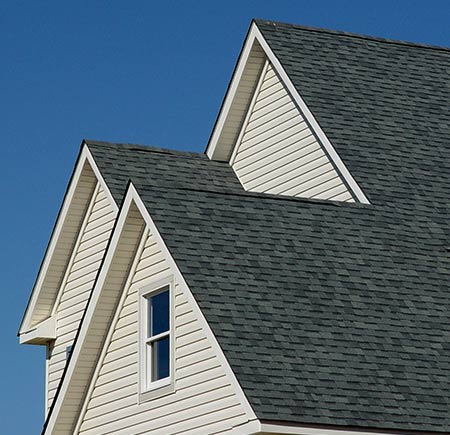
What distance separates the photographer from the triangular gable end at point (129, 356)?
17.6 m

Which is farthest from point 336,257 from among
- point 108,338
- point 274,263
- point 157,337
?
point 108,338

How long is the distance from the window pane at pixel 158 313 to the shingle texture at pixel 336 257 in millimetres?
1194

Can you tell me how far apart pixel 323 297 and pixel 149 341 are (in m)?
2.79

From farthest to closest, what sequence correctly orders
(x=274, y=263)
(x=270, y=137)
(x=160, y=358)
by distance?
(x=270, y=137), (x=160, y=358), (x=274, y=263)

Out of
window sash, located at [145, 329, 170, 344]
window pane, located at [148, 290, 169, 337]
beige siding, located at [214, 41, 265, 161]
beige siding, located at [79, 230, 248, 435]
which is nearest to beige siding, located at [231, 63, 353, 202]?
beige siding, located at [214, 41, 265, 161]

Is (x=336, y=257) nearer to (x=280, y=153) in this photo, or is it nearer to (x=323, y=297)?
(x=323, y=297)

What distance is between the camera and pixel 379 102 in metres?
23.8

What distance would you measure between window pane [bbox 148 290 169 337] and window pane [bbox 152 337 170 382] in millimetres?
165

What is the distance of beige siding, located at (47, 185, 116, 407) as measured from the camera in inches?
943

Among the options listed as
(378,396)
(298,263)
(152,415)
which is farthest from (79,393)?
(378,396)

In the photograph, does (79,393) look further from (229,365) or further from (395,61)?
(395,61)

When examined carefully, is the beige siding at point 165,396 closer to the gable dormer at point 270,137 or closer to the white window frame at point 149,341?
the white window frame at point 149,341

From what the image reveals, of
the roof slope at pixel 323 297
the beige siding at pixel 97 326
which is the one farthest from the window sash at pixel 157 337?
the roof slope at pixel 323 297

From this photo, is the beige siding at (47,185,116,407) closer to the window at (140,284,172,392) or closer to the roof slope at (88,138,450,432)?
the window at (140,284,172,392)
